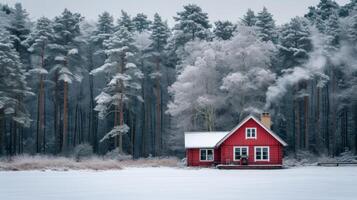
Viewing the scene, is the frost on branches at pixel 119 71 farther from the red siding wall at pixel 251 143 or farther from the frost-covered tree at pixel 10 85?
the red siding wall at pixel 251 143

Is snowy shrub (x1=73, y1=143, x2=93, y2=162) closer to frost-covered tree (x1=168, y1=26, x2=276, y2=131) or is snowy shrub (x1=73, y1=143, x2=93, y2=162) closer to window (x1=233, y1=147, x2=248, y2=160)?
frost-covered tree (x1=168, y1=26, x2=276, y2=131)

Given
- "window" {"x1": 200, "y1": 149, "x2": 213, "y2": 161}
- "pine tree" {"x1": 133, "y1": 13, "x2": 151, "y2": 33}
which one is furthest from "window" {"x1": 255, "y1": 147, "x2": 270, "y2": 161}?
"pine tree" {"x1": 133, "y1": 13, "x2": 151, "y2": 33}

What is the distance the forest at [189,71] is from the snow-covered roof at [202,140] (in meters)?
5.09

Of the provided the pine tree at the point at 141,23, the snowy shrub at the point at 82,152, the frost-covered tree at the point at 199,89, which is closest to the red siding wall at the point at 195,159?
the frost-covered tree at the point at 199,89

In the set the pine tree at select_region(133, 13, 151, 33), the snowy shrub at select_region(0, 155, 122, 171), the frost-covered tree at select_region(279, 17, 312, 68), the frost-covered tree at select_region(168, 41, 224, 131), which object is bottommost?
the snowy shrub at select_region(0, 155, 122, 171)

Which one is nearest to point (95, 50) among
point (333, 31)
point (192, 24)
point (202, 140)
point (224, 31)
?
point (192, 24)

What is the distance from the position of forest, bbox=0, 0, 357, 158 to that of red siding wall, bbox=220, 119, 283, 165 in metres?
6.00

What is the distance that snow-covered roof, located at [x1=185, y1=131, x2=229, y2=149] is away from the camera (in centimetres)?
4859

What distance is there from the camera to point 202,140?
162 feet

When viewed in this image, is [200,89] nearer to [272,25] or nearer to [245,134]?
[245,134]

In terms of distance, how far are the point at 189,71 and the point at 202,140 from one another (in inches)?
379

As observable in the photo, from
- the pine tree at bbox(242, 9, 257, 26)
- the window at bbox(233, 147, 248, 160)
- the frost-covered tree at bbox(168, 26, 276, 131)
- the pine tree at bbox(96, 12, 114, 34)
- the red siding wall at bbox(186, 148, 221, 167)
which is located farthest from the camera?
the pine tree at bbox(96, 12, 114, 34)

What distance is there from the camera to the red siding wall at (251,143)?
4750cm

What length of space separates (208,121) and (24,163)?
23.8 meters
